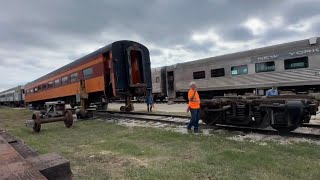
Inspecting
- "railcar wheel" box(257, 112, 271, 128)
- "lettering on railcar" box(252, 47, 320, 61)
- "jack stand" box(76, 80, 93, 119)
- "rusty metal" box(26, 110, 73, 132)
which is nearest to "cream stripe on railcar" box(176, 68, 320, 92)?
"lettering on railcar" box(252, 47, 320, 61)

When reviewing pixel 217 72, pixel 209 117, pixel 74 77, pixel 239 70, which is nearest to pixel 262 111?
pixel 209 117

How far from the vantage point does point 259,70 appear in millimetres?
19953

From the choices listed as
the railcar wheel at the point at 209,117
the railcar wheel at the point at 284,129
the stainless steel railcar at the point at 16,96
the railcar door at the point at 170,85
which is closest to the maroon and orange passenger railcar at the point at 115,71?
the railcar wheel at the point at 209,117

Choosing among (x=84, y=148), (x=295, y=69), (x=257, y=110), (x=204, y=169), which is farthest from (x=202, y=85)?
(x=204, y=169)

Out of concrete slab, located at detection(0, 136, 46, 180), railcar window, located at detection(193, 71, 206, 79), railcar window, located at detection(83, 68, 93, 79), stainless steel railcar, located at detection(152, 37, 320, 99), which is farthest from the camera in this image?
railcar window, located at detection(193, 71, 206, 79)

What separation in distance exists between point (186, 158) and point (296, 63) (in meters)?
14.2

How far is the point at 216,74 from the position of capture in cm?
2306

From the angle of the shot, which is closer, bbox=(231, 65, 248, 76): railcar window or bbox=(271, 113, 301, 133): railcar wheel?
bbox=(271, 113, 301, 133): railcar wheel

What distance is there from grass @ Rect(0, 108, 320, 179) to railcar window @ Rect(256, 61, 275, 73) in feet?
40.6

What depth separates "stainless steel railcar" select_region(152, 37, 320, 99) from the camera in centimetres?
1741

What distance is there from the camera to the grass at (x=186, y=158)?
16.1 feet

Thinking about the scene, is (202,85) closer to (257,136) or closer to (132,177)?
(257,136)

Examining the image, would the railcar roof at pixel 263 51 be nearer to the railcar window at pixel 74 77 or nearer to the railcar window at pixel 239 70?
the railcar window at pixel 239 70

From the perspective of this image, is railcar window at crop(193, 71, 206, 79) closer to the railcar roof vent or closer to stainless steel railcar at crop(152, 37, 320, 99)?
stainless steel railcar at crop(152, 37, 320, 99)
